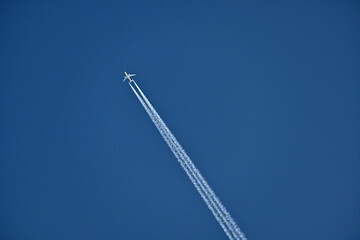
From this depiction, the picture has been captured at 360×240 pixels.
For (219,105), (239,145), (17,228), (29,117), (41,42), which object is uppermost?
(41,42)

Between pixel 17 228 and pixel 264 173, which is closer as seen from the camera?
pixel 264 173

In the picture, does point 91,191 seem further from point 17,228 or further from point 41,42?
point 41,42

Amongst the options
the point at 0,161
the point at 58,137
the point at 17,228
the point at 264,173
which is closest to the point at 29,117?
the point at 58,137

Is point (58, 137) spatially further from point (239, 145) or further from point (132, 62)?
point (239, 145)

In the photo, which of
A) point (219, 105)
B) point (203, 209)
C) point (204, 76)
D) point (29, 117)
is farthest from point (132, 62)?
point (203, 209)

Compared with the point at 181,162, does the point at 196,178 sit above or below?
below

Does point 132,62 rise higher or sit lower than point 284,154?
higher
